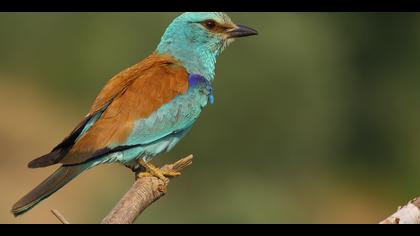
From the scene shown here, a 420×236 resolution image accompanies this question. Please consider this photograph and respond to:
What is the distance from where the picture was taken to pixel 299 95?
878 centimetres

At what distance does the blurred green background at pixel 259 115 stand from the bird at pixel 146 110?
7.89 feet

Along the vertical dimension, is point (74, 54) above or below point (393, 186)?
above

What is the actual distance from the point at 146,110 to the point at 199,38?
819 mm

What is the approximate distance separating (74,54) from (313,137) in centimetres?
285

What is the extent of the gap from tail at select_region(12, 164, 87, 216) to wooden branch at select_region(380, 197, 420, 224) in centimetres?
171

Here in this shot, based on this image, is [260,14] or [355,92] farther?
[355,92]

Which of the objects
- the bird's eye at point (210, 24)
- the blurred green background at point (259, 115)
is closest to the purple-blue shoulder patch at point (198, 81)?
the bird's eye at point (210, 24)

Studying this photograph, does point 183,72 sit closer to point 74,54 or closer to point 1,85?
point 74,54

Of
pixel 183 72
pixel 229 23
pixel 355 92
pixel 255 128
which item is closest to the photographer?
pixel 183 72

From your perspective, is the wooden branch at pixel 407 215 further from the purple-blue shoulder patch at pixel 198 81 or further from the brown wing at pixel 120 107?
the purple-blue shoulder patch at pixel 198 81

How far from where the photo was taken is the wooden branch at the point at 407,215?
322 centimetres
